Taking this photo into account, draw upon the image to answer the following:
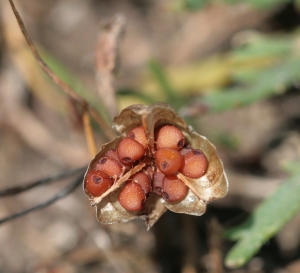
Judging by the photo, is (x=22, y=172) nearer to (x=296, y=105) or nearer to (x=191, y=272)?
(x=191, y=272)

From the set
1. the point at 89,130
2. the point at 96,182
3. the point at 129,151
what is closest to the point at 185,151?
the point at 129,151

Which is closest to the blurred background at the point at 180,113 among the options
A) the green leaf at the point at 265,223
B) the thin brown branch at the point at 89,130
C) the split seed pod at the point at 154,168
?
the green leaf at the point at 265,223

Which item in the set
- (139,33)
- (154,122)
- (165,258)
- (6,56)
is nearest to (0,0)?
(6,56)

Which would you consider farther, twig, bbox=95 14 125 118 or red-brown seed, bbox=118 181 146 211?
twig, bbox=95 14 125 118

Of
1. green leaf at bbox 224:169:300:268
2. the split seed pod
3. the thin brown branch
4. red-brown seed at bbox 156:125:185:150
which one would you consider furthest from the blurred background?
red-brown seed at bbox 156:125:185:150

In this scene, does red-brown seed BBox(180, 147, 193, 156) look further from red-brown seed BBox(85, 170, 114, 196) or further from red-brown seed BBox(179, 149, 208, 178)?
red-brown seed BBox(85, 170, 114, 196)

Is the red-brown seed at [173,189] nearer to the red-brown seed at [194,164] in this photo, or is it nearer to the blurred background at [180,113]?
the red-brown seed at [194,164]
